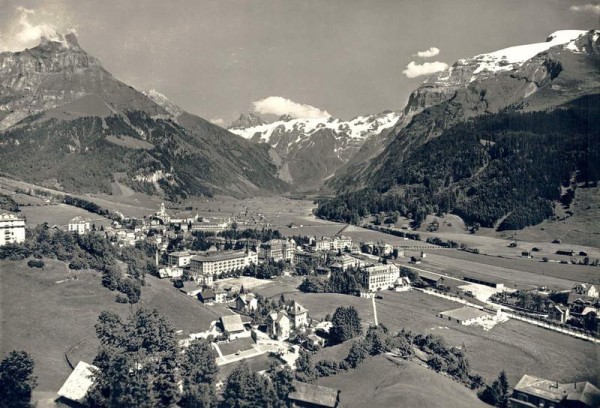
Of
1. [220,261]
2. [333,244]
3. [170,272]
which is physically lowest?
[170,272]

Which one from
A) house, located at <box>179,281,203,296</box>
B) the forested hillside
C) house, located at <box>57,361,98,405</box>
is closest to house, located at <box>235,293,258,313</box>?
house, located at <box>179,281,203,296</box>

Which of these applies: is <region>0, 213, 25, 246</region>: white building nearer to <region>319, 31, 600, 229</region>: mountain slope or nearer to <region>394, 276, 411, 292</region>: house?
<region>394, 276, 411, 292</region>: house

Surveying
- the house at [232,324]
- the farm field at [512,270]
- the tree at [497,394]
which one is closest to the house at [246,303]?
the house at [232,324]

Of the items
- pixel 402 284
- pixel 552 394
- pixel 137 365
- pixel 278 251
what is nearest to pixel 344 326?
pixel 552 394

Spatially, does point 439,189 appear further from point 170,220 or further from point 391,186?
point 170,220

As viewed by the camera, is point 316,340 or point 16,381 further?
point 316,340

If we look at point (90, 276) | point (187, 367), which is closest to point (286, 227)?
point (90, 276)

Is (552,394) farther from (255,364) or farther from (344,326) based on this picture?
(255,364)
